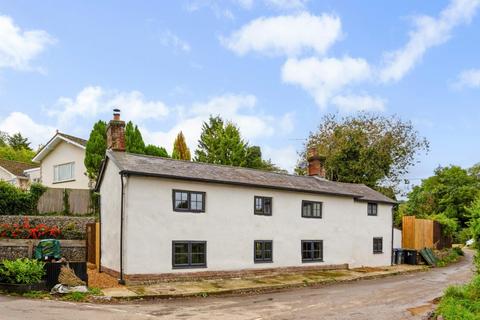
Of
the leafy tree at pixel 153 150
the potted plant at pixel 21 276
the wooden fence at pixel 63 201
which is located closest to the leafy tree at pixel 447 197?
the leafy tree at pixel 153 150

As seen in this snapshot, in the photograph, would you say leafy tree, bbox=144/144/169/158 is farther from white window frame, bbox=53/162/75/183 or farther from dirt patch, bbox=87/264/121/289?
dirt patch, bbox=87/264/121/289

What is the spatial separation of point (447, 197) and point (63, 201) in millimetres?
48474

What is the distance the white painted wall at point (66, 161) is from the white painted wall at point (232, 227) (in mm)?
14914

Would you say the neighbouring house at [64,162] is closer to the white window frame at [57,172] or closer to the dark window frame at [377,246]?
the white window frame at [57,172]

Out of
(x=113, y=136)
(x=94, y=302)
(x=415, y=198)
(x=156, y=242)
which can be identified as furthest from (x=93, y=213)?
(x=415, y=198)

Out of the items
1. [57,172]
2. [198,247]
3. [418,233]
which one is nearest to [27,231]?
[198,247]

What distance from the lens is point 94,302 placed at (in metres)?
14.5

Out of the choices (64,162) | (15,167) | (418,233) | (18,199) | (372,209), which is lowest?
(418,233)

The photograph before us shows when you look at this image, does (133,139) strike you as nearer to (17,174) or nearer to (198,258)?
(198,258)

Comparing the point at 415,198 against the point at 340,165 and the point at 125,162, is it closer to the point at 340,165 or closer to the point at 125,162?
the point at 340,165

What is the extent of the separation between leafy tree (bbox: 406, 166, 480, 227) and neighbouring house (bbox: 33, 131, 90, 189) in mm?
39005

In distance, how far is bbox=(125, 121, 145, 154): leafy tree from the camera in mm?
32656

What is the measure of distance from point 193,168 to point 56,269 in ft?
25.4

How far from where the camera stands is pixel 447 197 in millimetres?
57688
